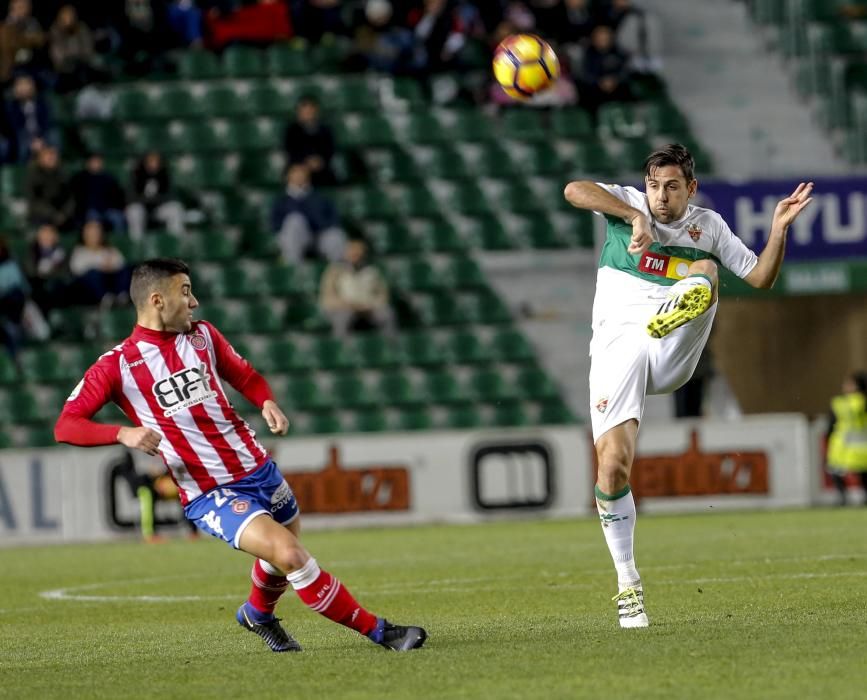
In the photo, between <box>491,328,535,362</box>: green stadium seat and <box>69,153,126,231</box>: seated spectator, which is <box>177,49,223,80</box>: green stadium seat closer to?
A: <box>69,153,126,231</box>: seated spectator

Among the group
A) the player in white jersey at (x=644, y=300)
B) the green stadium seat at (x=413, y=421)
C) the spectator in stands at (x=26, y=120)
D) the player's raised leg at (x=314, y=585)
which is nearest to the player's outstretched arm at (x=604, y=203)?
the player in white jersey at (x=644, y=300)

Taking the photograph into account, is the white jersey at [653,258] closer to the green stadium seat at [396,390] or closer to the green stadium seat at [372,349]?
the green stadium seat at [396,390]

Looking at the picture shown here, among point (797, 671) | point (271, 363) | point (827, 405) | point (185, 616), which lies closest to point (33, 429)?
point (271, 363)

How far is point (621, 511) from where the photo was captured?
24.8 ft

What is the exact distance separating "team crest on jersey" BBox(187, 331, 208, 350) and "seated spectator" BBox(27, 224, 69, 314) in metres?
12.7

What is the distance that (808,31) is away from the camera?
23.6 meters

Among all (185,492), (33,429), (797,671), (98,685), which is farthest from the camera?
(33,429)

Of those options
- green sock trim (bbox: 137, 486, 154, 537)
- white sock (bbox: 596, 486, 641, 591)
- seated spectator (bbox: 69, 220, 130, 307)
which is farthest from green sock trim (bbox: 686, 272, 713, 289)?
seated spectator (bbox: 69, 220, 130, 307)

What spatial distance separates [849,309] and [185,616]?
13.1 meters

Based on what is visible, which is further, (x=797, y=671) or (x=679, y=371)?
(x=679, y=371)

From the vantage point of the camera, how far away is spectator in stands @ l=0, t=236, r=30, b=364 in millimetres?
19172

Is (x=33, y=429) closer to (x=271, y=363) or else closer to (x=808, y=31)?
(x=271, y=363)

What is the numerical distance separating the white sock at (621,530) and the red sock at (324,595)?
1.36 meters

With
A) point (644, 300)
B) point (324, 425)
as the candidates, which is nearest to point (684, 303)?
point (644, 300)
